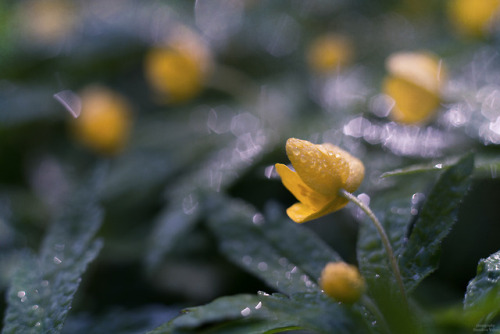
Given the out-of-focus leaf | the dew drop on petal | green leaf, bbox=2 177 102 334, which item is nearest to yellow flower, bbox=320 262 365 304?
the out-of-focus leaf

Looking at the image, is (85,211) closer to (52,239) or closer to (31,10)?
(52,239)

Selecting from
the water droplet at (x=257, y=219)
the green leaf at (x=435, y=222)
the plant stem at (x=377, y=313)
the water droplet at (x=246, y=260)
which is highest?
the green leaf at (x=435, y=222)

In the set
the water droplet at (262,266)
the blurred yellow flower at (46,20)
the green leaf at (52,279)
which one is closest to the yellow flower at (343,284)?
the water droplet at (262,266)

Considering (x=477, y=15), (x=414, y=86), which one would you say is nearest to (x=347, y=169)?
(x=414, y=86)

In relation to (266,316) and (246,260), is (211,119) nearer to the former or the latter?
(246,260)

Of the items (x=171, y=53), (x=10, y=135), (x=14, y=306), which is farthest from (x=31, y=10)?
(x=14, y=306)

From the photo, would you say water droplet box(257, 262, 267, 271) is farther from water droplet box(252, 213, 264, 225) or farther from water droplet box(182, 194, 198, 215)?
water droplet box(182, 194, 198, 215)

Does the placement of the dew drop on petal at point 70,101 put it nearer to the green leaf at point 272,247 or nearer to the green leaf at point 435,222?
the green leaf at point 272,247
